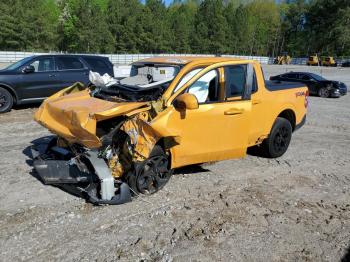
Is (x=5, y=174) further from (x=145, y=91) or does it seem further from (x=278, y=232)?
(x=278, y=232)

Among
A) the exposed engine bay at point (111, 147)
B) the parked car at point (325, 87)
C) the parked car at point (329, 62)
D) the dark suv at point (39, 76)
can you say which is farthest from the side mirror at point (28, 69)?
the parked car at point (329, 62)

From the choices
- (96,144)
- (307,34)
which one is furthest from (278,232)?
(307,34)

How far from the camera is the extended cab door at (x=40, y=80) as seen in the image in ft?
37.2

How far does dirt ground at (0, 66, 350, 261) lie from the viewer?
4043 mm

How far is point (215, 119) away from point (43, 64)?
25.7 ft

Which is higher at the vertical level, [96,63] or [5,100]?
[96,63]

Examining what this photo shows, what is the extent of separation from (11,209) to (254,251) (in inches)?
116

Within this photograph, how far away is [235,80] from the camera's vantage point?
235 inches

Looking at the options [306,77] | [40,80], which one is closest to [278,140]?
[40,80]

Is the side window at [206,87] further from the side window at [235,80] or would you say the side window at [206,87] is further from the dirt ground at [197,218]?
the dirt ground at [197,218]

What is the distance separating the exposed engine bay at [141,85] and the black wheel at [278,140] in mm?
2409

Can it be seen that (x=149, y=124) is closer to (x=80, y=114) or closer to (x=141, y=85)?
(x=80, y=114)

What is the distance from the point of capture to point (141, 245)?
412cm

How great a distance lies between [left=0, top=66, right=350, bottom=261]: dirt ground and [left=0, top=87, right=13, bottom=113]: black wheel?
14.6 ft
